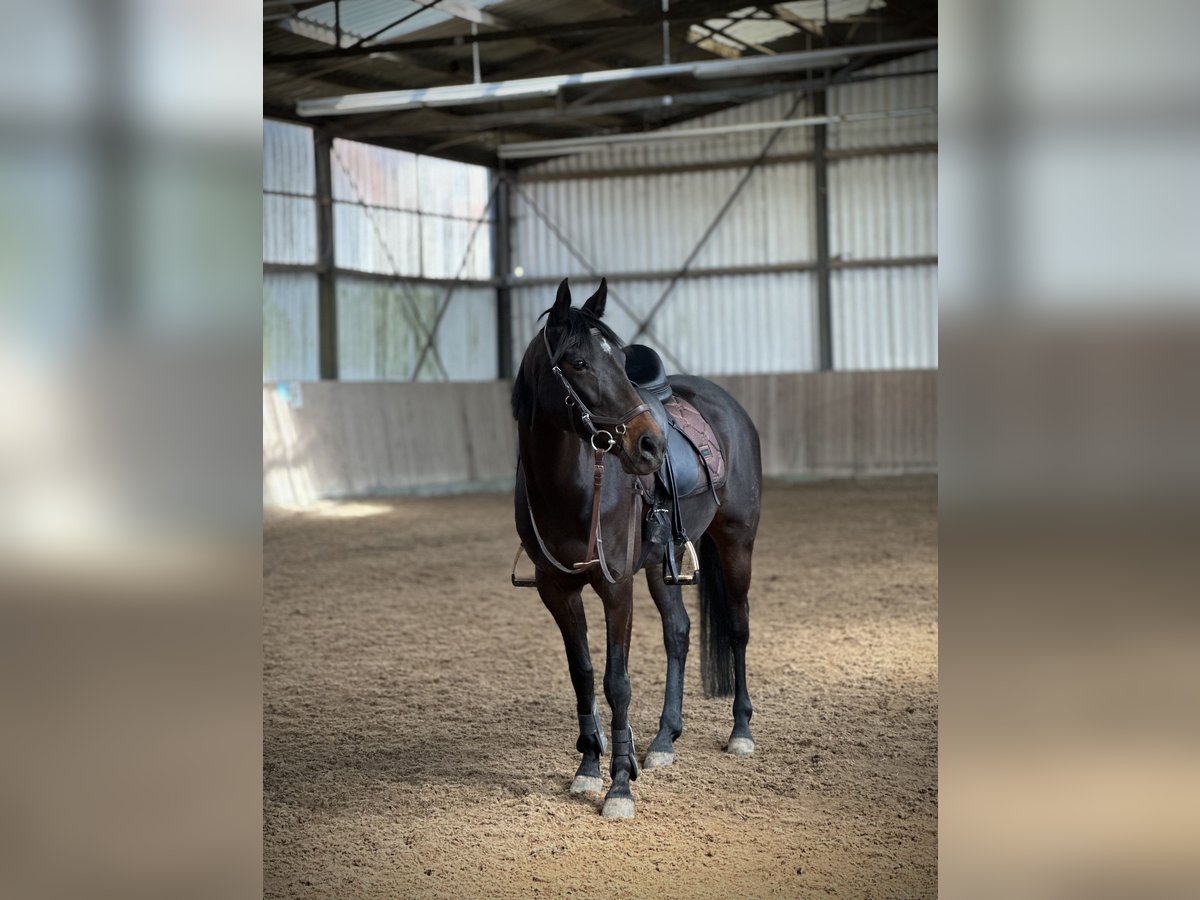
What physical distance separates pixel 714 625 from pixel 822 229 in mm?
16046

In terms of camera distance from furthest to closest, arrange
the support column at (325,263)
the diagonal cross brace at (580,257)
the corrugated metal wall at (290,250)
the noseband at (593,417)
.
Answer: the diagonal cross brace at (580,257), the support column at (325,263), the corrugated metal wall at (290,250), the noseband at (593,417)

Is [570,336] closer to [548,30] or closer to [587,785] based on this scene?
[587,785]

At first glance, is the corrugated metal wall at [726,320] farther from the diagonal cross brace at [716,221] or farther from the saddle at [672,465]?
the saddle at [672,465]

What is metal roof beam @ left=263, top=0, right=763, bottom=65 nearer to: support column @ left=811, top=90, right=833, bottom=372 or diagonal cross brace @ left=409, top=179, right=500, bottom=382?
support column @ left=811, top=90, right=833, bottom=372

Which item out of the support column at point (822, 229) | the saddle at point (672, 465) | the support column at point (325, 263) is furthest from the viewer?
the support column at point (822, 229)

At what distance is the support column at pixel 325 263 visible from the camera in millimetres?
18859

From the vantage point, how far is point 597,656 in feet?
22.7

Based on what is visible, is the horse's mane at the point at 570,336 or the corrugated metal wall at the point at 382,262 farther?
the corrugated metal wall at the point at 382,262

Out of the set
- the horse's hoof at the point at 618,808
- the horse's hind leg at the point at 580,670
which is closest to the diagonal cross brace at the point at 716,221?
the horse's hind leg at the point at 580,670

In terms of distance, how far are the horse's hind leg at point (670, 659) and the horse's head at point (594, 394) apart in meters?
0.96

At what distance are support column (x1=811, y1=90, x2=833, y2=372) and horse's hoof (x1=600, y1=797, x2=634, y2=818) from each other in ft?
55.4

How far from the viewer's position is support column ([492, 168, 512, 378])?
22141mm

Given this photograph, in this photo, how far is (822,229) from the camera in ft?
66.5
